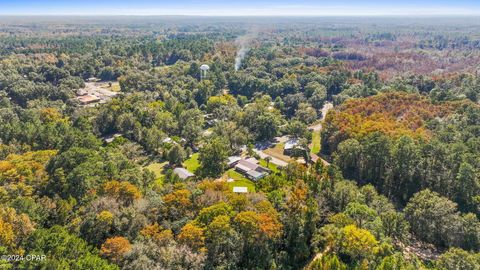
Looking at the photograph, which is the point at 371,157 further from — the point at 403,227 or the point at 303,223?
the point at 303,223

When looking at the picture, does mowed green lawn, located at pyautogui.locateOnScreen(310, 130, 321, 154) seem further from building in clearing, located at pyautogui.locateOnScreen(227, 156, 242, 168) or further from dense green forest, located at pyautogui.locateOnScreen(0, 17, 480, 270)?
building in clearing, located at pyautogui.locateOnScreen(227, 156, 242, 168)

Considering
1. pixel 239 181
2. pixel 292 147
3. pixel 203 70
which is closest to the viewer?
pixel 239 181

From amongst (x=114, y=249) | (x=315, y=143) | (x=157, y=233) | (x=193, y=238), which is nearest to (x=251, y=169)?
(x=315, y=143)

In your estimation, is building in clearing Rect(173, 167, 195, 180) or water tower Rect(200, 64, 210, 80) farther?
water tower Rect(200, 64, 210, 80)

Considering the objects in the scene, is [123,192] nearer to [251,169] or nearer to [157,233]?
[157,233]

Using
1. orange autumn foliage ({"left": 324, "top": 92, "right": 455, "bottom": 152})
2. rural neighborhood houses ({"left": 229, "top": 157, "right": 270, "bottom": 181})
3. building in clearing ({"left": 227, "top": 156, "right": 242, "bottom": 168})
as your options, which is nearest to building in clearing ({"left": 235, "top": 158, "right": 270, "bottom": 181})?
rural neighborhood houses ({"left": 229, "top": 157, "right": 270, "bottom": 181})

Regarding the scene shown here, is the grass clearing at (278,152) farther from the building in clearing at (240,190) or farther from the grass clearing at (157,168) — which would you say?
the grass clearing at (157,168)
